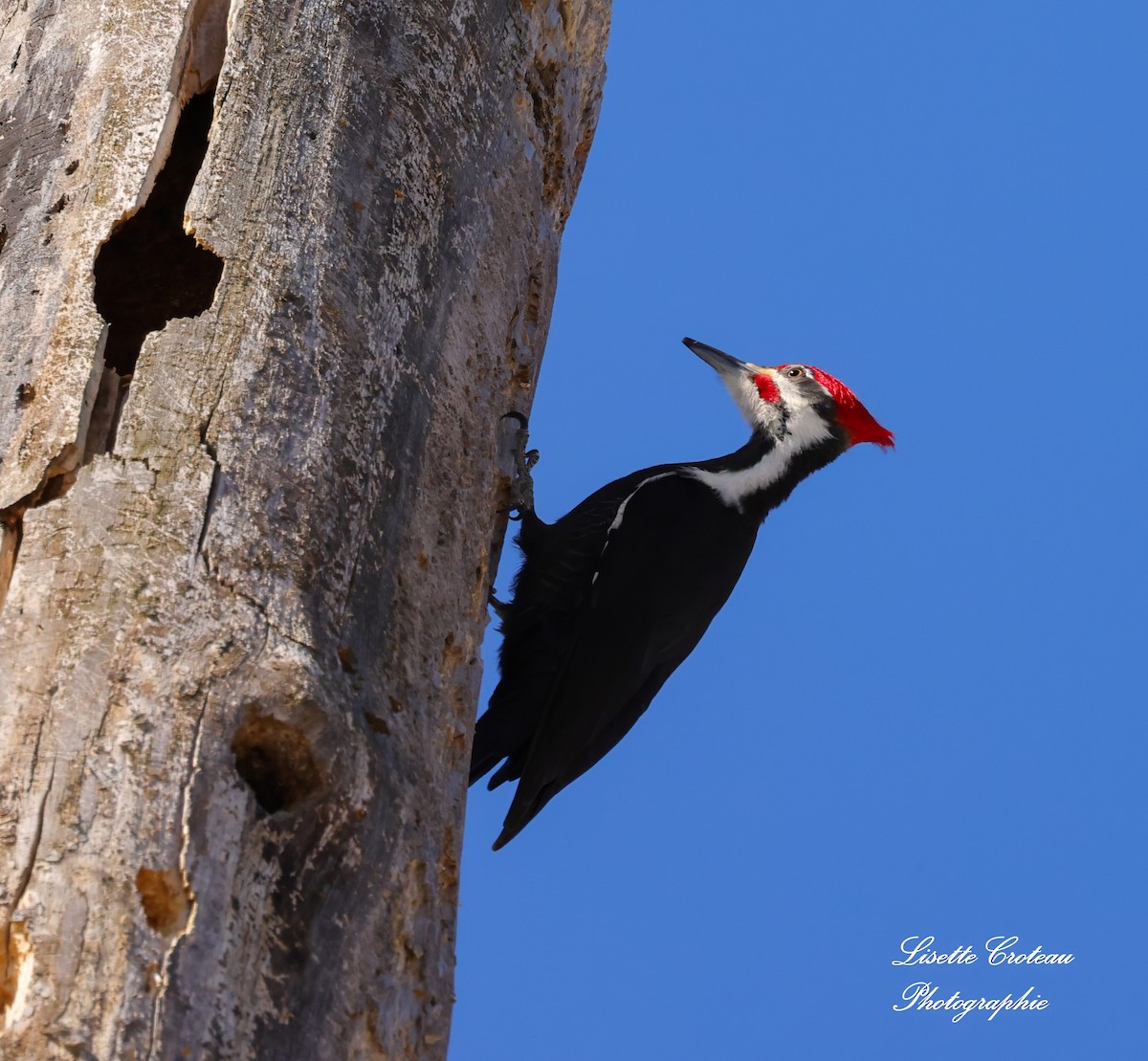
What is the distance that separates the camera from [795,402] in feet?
13.3

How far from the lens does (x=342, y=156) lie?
2131 mm

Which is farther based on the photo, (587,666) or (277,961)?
(587,666)

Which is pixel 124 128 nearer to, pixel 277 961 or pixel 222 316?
pixel 222 316

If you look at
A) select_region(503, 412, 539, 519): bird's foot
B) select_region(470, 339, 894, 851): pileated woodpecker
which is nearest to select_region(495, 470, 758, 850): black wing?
select_region(470, 339, 894, 851): pileated woodpecker

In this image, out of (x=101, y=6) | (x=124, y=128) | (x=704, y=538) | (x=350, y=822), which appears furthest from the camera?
(x=704, y=538)

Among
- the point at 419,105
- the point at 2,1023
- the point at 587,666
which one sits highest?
the point at 419,105

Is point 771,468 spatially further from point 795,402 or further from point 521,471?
point 521,471

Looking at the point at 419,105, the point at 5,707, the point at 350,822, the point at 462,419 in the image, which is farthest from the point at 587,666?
the point at 5,707

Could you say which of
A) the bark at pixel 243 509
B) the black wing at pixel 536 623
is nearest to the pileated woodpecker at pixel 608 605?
the black wing at pixel 536 623

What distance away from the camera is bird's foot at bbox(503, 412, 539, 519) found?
2799 millimetres

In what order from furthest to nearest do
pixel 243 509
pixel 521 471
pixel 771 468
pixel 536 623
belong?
pixel 771 468, pixel 536 623, pixel 521 471, pixel 243 509

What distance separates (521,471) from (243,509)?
1453mm

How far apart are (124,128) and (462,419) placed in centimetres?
60

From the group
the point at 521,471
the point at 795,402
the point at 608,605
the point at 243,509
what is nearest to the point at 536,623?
the point at 608,605
